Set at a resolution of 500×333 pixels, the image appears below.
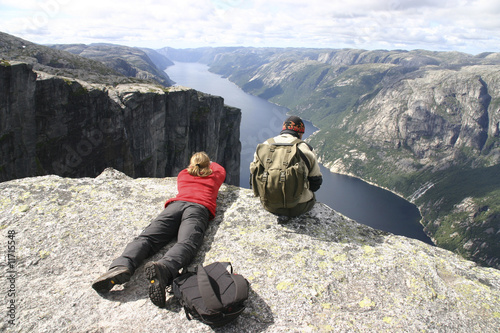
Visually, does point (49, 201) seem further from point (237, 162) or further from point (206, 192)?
point (237, 162)

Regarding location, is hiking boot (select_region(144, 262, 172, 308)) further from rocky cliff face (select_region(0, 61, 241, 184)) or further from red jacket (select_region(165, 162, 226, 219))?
rocky cliff face (select_region(0, 61, 241, 184))

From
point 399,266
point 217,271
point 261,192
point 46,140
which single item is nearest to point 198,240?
point 217,271

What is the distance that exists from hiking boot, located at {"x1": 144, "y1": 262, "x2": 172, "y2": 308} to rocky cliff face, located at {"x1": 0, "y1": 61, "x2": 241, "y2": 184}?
49999mm

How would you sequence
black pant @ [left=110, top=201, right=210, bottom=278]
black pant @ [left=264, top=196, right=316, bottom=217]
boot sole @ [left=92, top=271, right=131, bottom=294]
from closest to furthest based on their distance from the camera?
1. boot sole @ [left=92, top=271, right=131, bottom=294]
2. black pant @ [left=110, top=201, right=210, bottom=278]
3. black pant @ [left=264, top=196, right=316, bottom=217]

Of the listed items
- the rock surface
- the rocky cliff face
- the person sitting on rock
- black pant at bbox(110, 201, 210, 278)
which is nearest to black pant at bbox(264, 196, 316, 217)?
the person sitting on rock

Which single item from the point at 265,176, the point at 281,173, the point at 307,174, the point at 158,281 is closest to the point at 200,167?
the point at 265,176

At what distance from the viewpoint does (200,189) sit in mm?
9484

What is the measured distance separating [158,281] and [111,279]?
109 cm

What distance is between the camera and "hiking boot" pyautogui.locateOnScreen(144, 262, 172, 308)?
612 cm

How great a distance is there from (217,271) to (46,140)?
5608cm

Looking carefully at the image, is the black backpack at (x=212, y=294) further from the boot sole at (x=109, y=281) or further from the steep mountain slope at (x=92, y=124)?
the steep mountain slope at (x=92, y=124)

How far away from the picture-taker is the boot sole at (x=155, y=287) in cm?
612

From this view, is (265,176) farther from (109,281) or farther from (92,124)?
(92,124)

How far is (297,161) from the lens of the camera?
8758 millimetres
